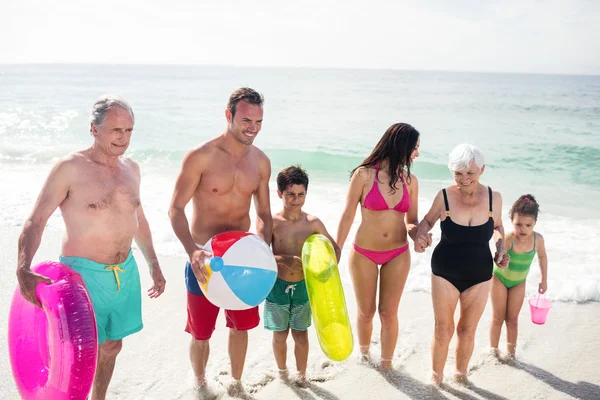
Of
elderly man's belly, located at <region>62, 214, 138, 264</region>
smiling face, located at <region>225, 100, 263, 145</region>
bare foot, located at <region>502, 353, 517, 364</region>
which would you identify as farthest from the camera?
bare foot, located at <region>502, 353, 517, 364</region>

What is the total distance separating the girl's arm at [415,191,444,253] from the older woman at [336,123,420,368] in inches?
8.6

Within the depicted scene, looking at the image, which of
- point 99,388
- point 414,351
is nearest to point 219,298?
point 99,388

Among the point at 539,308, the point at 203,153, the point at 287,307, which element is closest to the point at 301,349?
the point at 287,307

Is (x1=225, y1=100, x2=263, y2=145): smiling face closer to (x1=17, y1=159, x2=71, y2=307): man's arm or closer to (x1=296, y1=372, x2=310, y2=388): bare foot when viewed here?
(x1=17, y1=159, x2=71, y2=307): man's arm

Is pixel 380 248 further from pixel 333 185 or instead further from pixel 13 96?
pixel 13 96

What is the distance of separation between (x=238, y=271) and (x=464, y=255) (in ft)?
5.82

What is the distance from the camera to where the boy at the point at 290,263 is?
412 cm

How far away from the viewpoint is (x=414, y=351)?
5086 millimetres

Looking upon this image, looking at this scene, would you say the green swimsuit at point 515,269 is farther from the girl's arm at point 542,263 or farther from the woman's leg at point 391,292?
the woman's leg at point 391,292

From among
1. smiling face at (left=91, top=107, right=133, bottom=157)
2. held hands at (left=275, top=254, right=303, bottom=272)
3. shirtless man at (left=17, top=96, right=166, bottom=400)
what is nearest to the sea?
held hands at (left=275, top=254, right=303, bottom=272)

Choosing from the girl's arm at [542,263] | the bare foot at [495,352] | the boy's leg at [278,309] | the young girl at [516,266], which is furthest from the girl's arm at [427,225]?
the bare foot at [495,352]

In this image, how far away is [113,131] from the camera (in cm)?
338

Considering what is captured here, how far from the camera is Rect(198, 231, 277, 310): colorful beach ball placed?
3492 mm

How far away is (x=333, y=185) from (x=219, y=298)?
1017 centimetres
